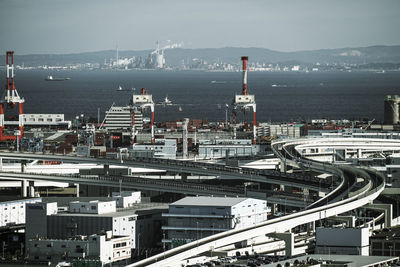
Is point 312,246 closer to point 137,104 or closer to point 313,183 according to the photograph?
point 313,183

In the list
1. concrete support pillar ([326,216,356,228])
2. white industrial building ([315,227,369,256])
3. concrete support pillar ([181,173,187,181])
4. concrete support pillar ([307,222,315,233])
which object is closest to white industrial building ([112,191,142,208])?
concrete support pillar ([307,222,315,233])

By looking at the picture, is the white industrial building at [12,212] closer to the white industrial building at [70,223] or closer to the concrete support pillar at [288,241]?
the white industrial building at [70,223]

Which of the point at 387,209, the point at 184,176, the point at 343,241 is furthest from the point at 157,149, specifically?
the point at 343,241

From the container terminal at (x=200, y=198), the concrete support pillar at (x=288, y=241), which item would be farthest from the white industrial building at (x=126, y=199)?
the concrete support pillar at (x=288, y=241)

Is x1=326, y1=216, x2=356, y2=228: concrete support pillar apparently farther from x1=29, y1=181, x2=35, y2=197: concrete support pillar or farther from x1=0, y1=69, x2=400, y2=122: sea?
x1=0, y1=69, x2=400, y2=122: sea

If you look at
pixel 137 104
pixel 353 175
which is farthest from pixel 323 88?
pixel 353 175

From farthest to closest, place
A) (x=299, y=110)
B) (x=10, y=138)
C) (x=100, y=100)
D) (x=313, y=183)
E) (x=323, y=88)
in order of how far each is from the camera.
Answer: (x=323, y=88)
(x=100, y=100)
(x=299, y=110)
(x=10, y=138)
(x=313, y=183)
